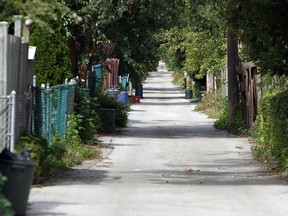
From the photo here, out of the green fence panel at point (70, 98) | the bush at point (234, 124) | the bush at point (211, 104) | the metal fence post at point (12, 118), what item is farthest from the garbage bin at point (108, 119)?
the metal fence post at point (12, 118)

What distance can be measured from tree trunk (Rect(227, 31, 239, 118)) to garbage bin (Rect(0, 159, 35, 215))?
75.3 ft

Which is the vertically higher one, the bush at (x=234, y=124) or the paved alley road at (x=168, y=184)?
the bush at (x=234, y=124)

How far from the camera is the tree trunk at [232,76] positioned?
34769 millimetres

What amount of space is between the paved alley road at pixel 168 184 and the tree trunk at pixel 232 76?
5605 millimetres

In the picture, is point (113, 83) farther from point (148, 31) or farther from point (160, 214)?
point (160, 214)

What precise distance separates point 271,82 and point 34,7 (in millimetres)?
16807

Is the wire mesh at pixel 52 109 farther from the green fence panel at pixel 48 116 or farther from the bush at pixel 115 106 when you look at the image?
the bush at pixel 115 106

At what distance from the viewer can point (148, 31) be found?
3288 cm

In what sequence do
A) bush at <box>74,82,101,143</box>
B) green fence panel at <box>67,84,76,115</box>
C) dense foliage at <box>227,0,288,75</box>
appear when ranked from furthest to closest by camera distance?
bush at <box>74,82,101,143</box>
green fence panel at <box>67,84,76,115</box>
dense foliage at <box>227,0,288,75</box>

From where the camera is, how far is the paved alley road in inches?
554

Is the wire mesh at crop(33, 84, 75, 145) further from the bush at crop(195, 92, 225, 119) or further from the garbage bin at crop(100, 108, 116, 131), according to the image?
the bush at crop(195, 92, 225, 119)

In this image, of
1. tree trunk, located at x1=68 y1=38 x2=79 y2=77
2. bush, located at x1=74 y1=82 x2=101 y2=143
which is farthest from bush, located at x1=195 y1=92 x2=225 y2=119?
bush, located at x1=74 y1=82 x2=101 y2=143

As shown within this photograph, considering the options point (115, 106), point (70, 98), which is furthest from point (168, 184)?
point (115, 106)

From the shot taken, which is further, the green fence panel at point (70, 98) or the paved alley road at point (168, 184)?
the green fence panel at point (70, 98)
